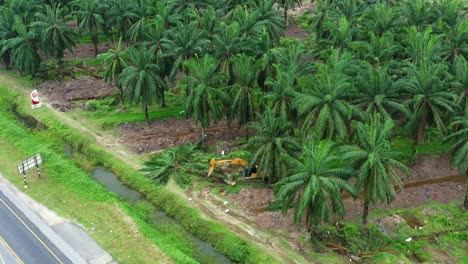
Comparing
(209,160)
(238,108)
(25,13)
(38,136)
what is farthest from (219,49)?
(25,13)

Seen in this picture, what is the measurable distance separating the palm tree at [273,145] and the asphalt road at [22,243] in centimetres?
1613

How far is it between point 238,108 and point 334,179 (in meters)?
15.4

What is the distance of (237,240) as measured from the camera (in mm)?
37469

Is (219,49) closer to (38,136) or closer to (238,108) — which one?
(238,108)

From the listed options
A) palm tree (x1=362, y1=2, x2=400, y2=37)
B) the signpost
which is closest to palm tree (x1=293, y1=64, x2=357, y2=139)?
palm tree (x1=362, y1=2, x2=400, y2=37)

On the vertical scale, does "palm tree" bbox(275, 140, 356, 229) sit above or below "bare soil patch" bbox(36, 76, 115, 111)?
above

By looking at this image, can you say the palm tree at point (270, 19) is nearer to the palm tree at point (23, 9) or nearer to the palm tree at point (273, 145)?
the palm tree at point (273, 145)

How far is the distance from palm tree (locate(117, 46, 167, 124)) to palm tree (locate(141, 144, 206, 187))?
6433mm

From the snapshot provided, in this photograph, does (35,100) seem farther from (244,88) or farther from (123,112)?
(244,88)

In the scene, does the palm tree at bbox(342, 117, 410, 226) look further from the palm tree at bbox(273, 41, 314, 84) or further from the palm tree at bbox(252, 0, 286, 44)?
the palm tree at bbox(252, 0, 286, 44)

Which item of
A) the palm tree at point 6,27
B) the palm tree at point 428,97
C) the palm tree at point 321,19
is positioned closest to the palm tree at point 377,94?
the palm tree at point 428,97

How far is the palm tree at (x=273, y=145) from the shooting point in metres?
39.6

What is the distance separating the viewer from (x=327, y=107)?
130 feet

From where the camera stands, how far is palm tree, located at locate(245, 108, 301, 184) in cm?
3959
